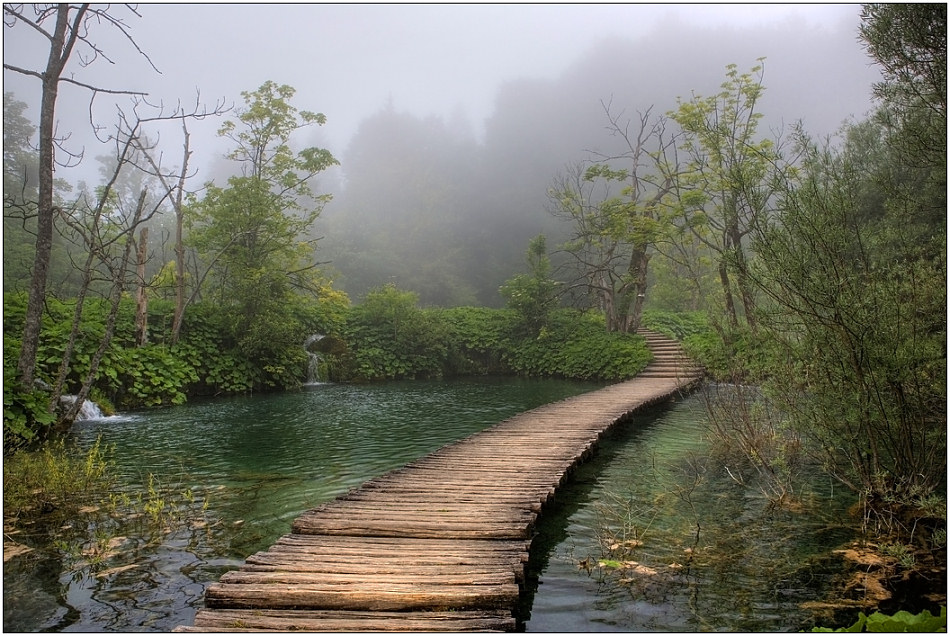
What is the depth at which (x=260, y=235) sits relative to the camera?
18.5m

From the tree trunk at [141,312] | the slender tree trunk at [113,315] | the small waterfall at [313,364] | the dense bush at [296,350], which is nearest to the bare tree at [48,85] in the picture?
the slender tree trunk at [113,315]

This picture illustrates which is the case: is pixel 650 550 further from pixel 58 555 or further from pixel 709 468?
pixel 58 555

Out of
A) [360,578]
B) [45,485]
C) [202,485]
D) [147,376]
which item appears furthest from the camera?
[147,376]

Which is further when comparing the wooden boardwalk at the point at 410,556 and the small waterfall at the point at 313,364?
the small waterfall at the point at 313,364

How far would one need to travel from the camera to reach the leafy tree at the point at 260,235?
1706cm

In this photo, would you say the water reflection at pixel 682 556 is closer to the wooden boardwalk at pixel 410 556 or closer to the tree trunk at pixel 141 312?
the wooden boardwalk at pixel 410 556

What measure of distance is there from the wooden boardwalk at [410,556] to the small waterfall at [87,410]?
7883 mm

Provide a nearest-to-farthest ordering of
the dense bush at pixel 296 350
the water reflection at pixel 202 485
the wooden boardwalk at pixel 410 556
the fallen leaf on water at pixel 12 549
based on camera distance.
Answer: the wooden boardwalk at pixel 410 556 < the water reflection at pixel 202 485 < the fallen leaf on water at pixel 12 549 < the dense bush at pixel 296 350

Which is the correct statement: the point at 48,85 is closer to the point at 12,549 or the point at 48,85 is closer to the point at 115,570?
the point at 12,549

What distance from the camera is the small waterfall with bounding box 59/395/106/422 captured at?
10937mm

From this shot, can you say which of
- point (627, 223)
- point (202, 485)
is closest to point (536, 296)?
point (627, 223)

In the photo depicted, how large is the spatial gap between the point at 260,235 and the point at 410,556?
16.5 metres

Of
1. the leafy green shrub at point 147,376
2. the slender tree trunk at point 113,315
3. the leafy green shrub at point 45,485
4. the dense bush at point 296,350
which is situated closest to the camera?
the leafy green shrub at point 45,485

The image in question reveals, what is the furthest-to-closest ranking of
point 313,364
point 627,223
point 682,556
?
point 627,223 → point 313,364 → point 682,556
